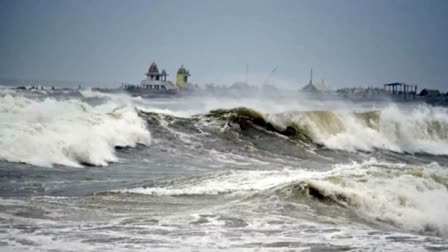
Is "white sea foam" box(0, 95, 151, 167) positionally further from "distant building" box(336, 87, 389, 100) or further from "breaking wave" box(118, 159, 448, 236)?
"distant building" box(336, 87, 389, 100)

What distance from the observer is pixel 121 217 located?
9.12 m

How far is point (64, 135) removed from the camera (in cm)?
1675

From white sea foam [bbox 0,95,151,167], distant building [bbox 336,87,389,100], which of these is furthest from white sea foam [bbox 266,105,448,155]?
distant building [bbox 336,87,389,100]

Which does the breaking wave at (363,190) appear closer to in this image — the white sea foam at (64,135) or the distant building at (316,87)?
the white sea foam at (64,135)

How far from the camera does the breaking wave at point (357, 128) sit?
25.0 meters

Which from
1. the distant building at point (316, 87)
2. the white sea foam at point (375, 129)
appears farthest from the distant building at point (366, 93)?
the white sea foam at point (375, 129)

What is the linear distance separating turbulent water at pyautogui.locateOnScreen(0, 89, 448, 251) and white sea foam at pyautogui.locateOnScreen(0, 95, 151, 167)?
5 cm

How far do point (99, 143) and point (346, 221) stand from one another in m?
9.62

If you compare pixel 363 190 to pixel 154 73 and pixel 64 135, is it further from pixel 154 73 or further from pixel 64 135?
pixel 154 73

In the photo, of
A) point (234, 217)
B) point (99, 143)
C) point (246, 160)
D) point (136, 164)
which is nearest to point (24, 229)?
point (234, 217)

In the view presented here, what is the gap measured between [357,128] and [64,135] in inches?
597

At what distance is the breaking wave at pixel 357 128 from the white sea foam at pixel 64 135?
17.4 feet

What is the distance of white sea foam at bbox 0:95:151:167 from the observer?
14.9 metres

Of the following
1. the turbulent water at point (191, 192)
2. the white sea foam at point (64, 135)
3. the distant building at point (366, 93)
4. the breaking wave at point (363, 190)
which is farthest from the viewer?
the distant building at point (366, 93)
